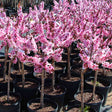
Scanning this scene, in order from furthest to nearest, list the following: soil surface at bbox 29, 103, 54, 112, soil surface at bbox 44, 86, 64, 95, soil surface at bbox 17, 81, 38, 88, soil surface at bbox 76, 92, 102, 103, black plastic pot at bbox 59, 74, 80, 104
A: black plastic pot at bbox 59, 74, 80, 104 < soil surface at bbox 17, 81, 38, 88 < soil surface at bbox 44, 86, 64, 95 < soil surface at bbox 76, 92, 102, 103 < soil surface at bbox 29, 103, 54, 112

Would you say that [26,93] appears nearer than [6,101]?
A: No

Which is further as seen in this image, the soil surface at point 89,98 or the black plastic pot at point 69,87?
the black plastic pot at point 69,87

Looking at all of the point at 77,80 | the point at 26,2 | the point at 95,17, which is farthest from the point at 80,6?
the point at 26,2

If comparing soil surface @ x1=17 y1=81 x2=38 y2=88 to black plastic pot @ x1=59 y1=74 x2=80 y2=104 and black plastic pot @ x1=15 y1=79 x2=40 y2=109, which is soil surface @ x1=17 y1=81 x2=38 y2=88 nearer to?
black plastic pot @ x1=15 y1=79 x2=40 y2=109

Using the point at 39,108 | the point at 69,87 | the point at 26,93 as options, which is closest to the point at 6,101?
the point at 26,93

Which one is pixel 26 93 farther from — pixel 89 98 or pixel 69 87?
pixel 89 98

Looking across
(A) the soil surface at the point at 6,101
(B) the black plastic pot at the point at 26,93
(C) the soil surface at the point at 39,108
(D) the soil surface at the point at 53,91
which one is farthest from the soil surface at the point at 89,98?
(A) the soil surface at the point at 6,101

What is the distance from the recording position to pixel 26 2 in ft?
43.5

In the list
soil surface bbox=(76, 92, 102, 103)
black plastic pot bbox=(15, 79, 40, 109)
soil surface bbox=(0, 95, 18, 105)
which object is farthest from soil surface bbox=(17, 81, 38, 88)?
soil surface bbox=(76, 92, 102, 103)

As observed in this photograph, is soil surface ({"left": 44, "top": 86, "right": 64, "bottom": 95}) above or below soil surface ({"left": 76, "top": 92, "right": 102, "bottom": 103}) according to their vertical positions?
above

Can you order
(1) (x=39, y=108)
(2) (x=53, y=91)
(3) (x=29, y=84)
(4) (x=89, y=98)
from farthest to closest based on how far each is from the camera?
(3) (x=29, y=84), (2) (x=53, y=91), (4) (x=89, y=98), (1) (x=39, y=108)

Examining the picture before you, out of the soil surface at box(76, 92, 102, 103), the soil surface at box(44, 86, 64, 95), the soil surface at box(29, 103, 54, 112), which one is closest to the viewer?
the soil surface at box(29, 103, 54, 112)

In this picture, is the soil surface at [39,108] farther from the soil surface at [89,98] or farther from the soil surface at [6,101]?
the soil surface at [89,98]

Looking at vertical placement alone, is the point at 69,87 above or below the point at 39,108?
above
